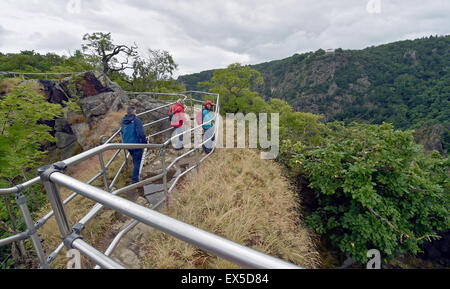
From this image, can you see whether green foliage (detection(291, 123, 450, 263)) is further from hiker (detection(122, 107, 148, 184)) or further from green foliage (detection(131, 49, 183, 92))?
green foliage (detection(131, 49, 183, 92))

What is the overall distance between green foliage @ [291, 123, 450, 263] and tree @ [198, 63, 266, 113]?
17.8 meters

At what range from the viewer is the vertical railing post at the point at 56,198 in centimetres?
96

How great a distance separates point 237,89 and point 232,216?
21.5 meters

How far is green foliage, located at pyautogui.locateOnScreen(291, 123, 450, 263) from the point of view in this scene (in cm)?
429

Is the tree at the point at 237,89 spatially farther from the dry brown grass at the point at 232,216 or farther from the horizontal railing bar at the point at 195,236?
the horizontal railing bar at the point at 195,236

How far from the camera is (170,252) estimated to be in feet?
7.74

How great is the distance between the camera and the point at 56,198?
1.01m

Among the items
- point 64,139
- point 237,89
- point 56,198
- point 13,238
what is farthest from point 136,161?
point 237,89

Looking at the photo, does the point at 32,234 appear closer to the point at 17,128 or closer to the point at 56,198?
the point at 56,198

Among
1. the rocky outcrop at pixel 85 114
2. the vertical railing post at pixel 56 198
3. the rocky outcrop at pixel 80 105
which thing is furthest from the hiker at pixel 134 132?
the rocky outcrop at pixel 80 105

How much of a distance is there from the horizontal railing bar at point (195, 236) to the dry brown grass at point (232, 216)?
70.0 inches
